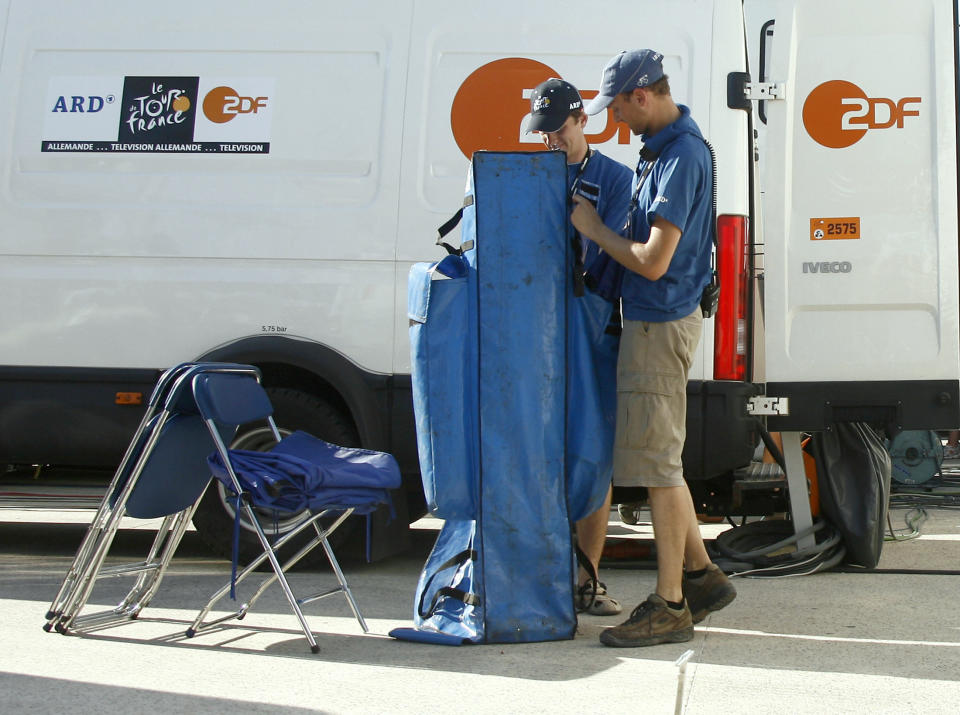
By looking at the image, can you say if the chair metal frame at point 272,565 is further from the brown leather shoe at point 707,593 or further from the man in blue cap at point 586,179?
the brown leather shoe at point 707,593

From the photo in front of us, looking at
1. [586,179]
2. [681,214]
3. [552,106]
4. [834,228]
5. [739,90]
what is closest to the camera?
[681,214]

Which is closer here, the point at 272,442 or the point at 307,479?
the point at 307,479

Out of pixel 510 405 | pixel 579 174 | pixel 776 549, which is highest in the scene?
pixel 579 174

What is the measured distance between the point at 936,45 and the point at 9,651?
4.03 metres

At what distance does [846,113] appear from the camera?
4.54 m

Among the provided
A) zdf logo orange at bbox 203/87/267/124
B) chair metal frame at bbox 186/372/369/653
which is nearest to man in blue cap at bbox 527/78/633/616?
chair metal frame at bbox 186/372/369/653

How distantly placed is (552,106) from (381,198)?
105 centimetres

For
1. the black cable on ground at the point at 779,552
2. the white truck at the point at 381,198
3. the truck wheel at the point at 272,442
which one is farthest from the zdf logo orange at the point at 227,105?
the black cable on ground at the point at 779,552

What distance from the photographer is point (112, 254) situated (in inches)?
180

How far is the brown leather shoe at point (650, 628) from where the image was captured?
3307 millimetres

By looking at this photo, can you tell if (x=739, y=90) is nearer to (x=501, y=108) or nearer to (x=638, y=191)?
(x=501, y=108)

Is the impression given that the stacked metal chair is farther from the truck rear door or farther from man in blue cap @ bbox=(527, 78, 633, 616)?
the truck rear door

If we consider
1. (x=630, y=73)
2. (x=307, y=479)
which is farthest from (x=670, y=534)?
(x=630, y=73)

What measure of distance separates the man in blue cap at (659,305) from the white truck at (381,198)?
0.99 metres
